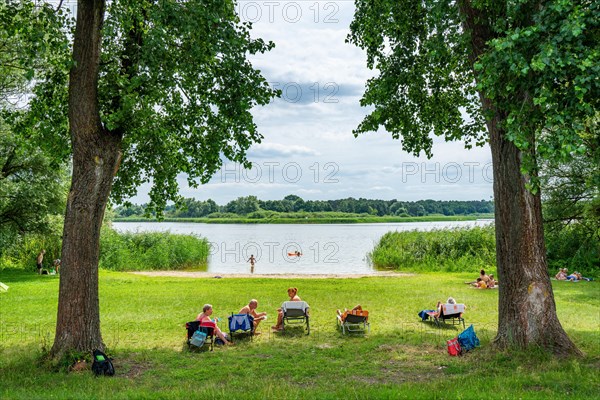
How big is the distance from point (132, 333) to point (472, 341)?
7714mm

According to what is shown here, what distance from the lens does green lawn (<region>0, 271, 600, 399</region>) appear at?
6.66 m

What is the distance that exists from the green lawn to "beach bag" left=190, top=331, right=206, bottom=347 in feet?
0.82

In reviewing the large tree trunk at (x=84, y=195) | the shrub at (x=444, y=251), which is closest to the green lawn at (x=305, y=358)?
the large tree trunk at (x=84, y=195)

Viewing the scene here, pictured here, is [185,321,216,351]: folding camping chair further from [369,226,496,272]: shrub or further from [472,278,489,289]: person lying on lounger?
[369,226,496,272]: shrub

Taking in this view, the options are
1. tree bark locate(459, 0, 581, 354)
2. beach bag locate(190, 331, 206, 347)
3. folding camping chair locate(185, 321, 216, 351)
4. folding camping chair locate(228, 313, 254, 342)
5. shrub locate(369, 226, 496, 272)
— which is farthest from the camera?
shrub locate(369, 226, 496, 272)

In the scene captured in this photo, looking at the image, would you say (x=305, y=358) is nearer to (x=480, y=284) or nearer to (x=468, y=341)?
(x=468, y=341)

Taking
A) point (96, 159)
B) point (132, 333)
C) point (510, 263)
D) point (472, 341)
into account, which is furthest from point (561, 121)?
point (132, 333)

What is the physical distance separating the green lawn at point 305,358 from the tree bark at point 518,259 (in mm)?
444

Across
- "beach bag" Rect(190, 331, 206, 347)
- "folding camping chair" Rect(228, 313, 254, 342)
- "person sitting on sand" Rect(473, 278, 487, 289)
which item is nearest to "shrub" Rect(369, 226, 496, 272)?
"person sitting on sand" Rect(473, 278, 487, 289)

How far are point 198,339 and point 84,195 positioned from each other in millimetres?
3648

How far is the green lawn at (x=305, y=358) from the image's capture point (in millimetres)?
6660

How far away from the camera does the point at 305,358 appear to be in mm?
9000

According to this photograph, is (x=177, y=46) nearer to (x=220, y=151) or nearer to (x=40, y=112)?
(x=220, y=151)

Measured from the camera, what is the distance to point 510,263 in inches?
347
